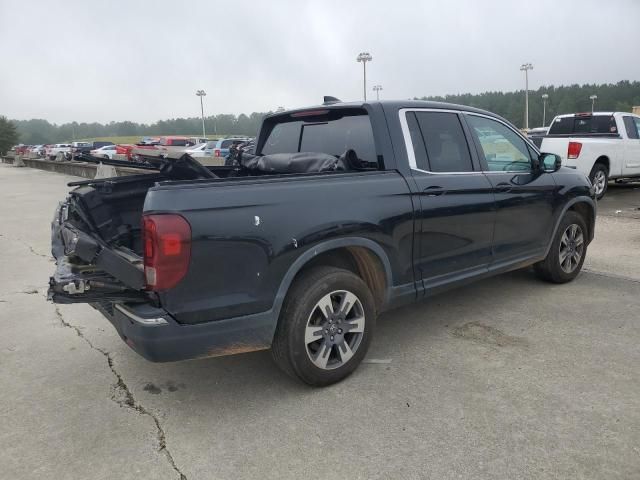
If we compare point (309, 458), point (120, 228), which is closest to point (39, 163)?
point (120, 228)

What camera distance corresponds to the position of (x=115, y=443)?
273 centimetres

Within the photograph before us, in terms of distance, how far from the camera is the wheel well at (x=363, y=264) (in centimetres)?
331

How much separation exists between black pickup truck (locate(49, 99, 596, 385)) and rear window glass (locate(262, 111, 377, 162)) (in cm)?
1

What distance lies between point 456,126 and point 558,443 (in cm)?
246

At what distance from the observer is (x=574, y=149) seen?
35.4 feet

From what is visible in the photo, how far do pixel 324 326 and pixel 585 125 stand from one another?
11186 mm

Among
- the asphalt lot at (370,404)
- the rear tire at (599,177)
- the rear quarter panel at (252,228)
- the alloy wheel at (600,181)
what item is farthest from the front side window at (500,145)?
the alloy wheel at (600,181)

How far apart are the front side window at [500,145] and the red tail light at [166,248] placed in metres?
2.68

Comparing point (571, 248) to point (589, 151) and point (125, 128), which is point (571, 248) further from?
point (125, 128)

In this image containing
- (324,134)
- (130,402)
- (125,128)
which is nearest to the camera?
(130,402)

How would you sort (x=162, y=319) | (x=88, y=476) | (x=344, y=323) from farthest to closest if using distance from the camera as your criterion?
(x=344, y=323)
(x=162, y=319)
(x=88, y=476)

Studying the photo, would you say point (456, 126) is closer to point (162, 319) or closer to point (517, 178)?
point (517, 178)

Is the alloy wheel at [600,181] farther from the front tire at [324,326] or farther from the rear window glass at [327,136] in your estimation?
the front tire at [324,326]

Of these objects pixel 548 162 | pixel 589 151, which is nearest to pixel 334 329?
pixel 548 162
